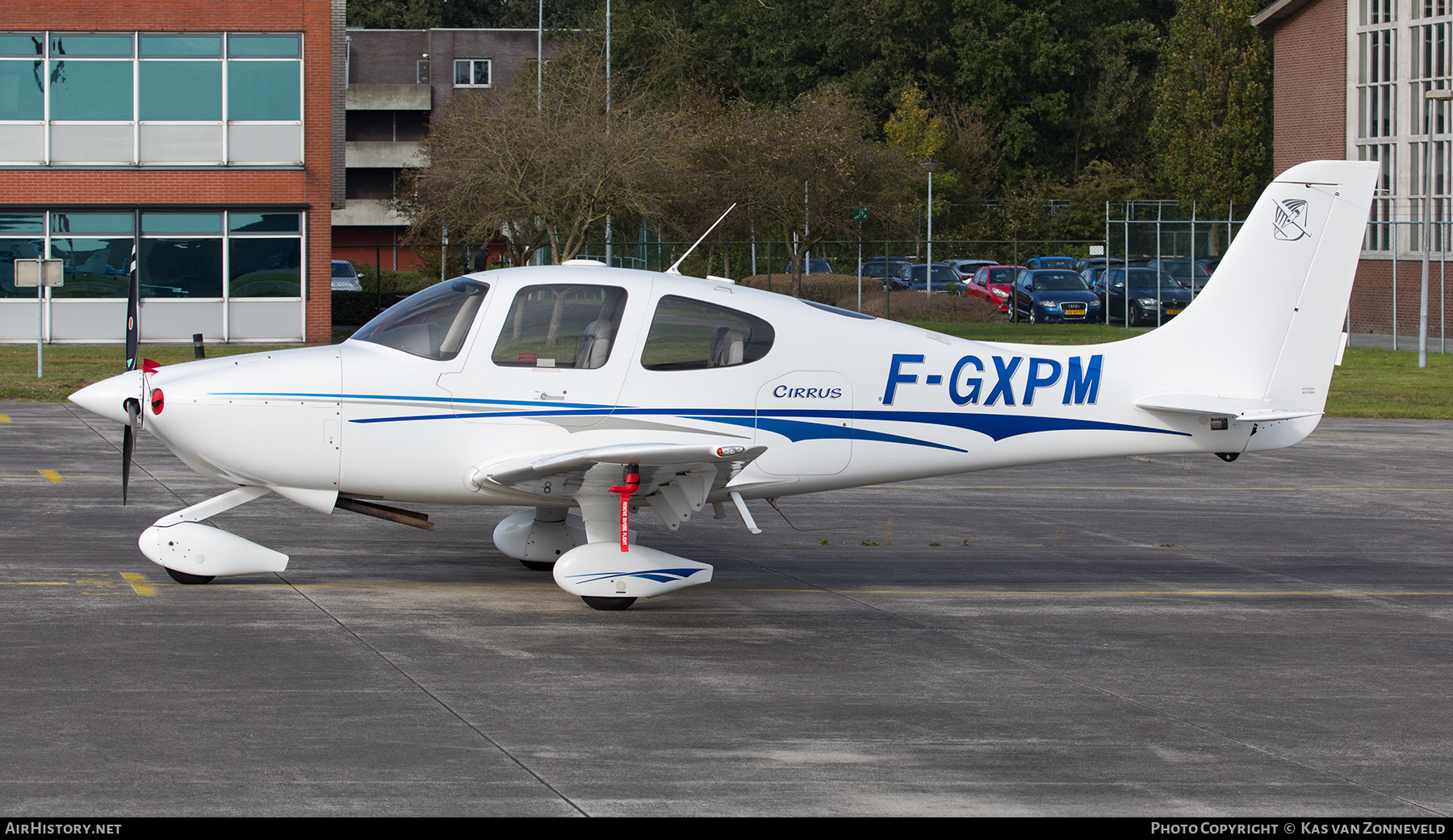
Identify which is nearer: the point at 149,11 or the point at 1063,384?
the point at 1063,384

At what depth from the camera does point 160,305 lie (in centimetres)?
3316

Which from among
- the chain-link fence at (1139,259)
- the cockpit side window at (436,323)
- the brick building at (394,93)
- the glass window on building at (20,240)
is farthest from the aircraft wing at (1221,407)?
the brick building at (394,93)

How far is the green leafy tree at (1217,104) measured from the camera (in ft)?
192

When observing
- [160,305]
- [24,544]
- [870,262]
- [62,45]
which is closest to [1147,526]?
[24,544]

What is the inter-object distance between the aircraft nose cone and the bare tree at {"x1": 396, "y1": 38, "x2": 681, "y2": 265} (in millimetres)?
21530

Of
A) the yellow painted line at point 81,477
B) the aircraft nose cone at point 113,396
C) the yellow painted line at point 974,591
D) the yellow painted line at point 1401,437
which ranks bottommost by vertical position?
the yellow painted line at point 974,591

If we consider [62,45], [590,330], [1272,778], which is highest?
[62,45]

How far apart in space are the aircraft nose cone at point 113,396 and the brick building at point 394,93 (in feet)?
211

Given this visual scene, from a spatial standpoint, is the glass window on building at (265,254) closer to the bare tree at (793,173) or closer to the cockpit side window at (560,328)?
the bare tree at (793,173)

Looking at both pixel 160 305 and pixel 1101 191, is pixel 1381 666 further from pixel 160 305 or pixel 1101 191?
pixel 1101 191

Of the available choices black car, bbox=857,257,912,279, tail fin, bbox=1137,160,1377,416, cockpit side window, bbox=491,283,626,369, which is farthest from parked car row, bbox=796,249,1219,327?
cockpit side window, bbox=491,283,626,369

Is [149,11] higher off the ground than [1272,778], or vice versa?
[149,11]
